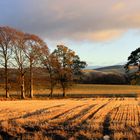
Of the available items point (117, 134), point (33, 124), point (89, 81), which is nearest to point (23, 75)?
point (33, 124)

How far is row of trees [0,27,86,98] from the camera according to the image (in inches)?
2803

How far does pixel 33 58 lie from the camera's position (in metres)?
74.0

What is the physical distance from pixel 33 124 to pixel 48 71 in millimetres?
63005

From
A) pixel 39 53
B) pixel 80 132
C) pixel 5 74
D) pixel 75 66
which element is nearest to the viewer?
pixel 80 132

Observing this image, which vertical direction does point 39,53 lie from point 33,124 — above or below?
above

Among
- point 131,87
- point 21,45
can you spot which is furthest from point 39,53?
point 131,87

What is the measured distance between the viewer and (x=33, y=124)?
2272cm

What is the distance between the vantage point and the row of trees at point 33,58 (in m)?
71.2

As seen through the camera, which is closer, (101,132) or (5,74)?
(101,132)

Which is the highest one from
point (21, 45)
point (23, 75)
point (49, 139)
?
point (21, 45)

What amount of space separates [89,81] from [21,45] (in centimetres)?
6667

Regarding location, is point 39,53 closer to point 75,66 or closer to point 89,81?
point 75,66

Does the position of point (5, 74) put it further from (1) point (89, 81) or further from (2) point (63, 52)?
(1) point (89, 81)

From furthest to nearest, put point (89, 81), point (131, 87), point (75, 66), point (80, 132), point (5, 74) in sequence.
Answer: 1. point (89, 81)
2. point (131, 87)
3. point (75, 66)
4. point (5, 74)
5. point (80, 132)
